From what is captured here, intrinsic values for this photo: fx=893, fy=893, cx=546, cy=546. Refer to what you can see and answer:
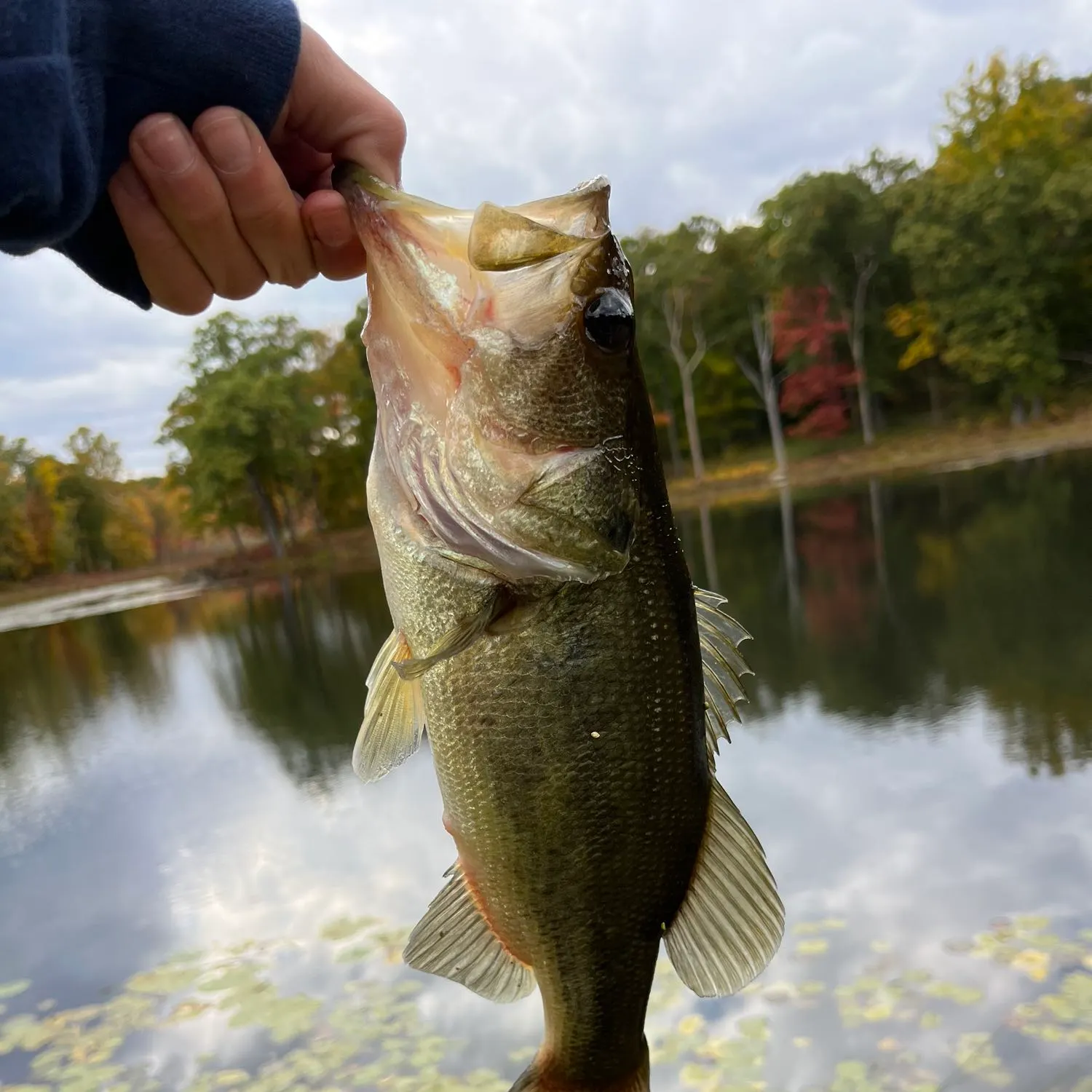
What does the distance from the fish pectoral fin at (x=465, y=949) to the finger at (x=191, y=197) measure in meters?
1.12

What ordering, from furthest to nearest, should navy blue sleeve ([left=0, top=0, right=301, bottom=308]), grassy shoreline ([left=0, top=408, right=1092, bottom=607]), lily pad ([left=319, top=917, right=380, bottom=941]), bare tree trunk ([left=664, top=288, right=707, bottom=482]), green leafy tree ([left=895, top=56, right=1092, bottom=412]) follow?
bare tree trunk ([left=664, top=288, right=707, bottom=482]) → green leafy tree ([left=895, top=56, right=1092, bottom=412]) → grassy shoreline ([left=0, top=408, right=1092, bottom=607]) → lily pad ([left=319, top=917, right=380, bottom=941]) → navy blue sleeve ([left=0, top=0, right=301, bottom=308])

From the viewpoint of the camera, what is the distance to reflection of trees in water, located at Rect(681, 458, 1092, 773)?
6.30 metres

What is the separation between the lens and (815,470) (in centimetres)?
2808

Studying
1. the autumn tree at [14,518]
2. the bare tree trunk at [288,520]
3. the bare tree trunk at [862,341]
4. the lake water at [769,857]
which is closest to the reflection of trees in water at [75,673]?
the lake water at [769,857]

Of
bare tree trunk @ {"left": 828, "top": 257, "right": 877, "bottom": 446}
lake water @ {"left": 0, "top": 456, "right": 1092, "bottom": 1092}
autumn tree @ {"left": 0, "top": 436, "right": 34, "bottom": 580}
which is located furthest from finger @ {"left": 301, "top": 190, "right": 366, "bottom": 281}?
autumn tree @ {"left": 0, "top": 436, "right": 34, "bottom": 580}

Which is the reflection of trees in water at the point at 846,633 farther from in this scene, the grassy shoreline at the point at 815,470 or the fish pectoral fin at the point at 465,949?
the grassy shoreline at the point at 815,470

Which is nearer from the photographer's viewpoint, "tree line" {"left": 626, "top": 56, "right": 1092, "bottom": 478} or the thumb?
the thumb

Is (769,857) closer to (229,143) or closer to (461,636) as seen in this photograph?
(461,636)

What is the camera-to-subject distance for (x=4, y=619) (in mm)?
24203

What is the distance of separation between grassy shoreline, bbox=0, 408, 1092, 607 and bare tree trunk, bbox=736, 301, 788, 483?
41 cm

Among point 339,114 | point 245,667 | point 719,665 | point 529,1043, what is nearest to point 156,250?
point 339,114

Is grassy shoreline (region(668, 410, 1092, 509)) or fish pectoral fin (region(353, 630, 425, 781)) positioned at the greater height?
fish pectoral fin (region(353, 630, 425, 781))

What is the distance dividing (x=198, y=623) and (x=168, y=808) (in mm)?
10813

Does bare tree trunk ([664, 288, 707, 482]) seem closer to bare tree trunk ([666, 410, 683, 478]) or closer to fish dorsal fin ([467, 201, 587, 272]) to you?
bare tree trunk ([666, 410, 683, 478])
